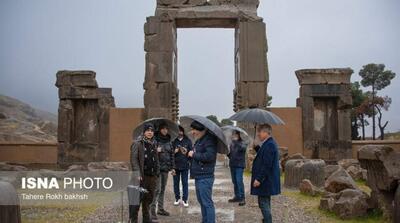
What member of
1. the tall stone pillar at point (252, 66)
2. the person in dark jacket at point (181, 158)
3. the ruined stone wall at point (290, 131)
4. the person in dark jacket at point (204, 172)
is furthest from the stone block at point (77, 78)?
the person in dark jacket at point (204, 172)

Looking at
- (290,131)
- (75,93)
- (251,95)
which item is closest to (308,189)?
(251,95)

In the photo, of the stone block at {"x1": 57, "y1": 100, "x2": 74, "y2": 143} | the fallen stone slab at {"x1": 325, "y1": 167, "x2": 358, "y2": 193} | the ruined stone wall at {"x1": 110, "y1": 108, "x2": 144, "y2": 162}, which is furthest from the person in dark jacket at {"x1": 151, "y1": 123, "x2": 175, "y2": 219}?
the stone block at {"x1": 57, "y1": 100, "x2": 74, "y2": 143}

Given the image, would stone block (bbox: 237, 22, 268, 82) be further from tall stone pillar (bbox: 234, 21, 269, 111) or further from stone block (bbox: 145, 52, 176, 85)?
stone block (bbox: 145, 52, 176, 85)

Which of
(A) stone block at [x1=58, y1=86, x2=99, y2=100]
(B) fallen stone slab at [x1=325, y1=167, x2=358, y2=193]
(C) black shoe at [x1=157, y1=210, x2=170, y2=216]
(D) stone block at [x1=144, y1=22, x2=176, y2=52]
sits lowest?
(C) black shoe at [x1=157, y1=210, x2=170, y2=216]

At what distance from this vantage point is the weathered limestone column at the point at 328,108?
19.8 m

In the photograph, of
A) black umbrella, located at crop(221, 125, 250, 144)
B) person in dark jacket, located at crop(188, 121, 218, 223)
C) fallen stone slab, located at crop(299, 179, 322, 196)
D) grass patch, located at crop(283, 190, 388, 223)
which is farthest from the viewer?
fallen stone slab, located at crop(299, 179, 322, 196)

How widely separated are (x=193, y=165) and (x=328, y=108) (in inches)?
578

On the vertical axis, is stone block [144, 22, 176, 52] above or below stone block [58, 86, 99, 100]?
above

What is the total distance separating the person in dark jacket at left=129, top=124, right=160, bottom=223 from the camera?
23.9 feet

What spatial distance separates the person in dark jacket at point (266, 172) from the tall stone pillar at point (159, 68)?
10.3 meters

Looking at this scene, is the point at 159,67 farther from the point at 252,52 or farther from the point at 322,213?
the point at 322,213

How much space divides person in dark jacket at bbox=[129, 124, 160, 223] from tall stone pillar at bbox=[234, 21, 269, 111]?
380 inches

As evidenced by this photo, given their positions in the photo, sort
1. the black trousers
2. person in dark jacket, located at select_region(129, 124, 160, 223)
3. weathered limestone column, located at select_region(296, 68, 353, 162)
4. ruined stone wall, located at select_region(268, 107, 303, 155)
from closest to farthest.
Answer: person in dark jacket, located at select_region(129, 124, 160, 223) → the black trousers → ruined stone wall, located at select_region(268, 107, 303, 155) → weathered limestone column, located at select_region(296, 68, 353, 162)

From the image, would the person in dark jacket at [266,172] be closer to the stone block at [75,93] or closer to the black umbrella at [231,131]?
the black umbrella at [231,131]
